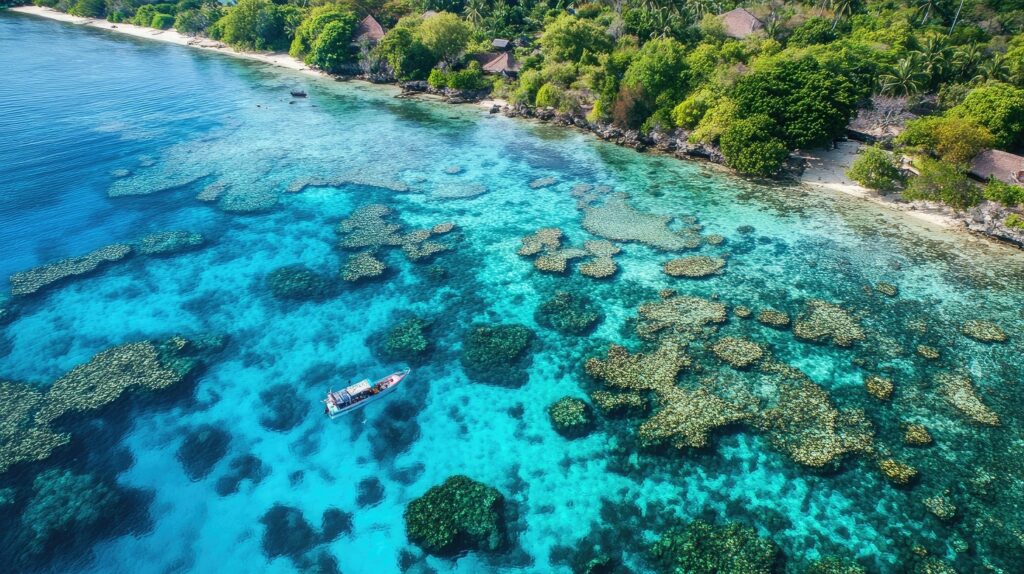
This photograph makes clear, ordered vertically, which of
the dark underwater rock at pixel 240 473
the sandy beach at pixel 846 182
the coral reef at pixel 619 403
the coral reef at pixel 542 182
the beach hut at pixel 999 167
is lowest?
the dark underwater rock at pixel 240 473

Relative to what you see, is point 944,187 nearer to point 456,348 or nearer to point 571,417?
point 571,417

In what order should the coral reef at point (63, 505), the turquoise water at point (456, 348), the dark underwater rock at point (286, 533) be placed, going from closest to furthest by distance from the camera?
1. the dark underwater rock at point (286, 533)
2. the coral reef at point (63, 505)
3. the turquoise water at point (456, 348)

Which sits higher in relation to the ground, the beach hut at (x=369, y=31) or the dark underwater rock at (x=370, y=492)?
the beach hut at (x=369, y=31)

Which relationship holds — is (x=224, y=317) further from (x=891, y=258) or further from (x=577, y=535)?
(x=891, y=258)

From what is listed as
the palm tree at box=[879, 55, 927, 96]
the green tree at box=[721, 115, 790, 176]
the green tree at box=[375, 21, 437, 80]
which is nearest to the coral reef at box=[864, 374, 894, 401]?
the green tree at box=[721, 115, 790, 176]

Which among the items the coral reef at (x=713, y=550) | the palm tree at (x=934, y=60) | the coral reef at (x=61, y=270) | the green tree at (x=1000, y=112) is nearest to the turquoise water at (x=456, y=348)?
the coral reef at (x=713, y=550)

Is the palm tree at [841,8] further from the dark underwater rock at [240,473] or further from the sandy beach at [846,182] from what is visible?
the dark underwater rock at [240,473]

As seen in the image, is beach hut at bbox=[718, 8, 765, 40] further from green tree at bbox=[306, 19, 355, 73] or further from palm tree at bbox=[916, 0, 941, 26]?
green tree at bbox=[306, 19, 355, 73]
